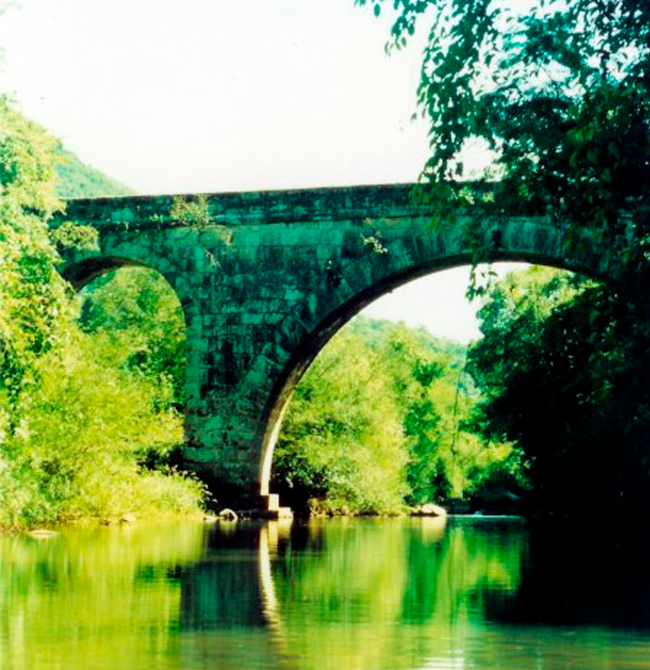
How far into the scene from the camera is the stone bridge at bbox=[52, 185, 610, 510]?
74.2ft

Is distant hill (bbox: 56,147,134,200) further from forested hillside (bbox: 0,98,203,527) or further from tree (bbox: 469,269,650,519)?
forested hillside (bbox: 0,98,203,527)

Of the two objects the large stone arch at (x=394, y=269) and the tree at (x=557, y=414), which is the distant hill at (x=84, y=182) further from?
the large stone arch at (x=394, y=269)

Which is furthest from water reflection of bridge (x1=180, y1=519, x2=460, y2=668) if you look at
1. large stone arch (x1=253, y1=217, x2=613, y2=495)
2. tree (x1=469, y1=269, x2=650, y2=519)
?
large stone arch (x1=253, y1=217, x2=613, y2=495)

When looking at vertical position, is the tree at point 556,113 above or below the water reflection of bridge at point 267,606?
above

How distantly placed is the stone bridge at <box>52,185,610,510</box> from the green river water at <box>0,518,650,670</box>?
6912mm

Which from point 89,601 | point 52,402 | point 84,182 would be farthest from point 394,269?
point 84,182

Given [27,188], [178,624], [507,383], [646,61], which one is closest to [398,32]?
[646,61]

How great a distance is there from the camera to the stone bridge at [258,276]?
74.2 feet

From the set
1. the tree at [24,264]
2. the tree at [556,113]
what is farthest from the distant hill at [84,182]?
the tree at [556,113]

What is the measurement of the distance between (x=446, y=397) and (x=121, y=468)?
43.5 metres

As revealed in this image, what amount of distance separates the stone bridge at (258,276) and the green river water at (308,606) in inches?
272

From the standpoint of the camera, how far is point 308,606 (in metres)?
9.09

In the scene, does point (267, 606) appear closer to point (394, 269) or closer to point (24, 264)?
point (24, 264)

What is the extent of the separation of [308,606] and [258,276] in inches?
574
